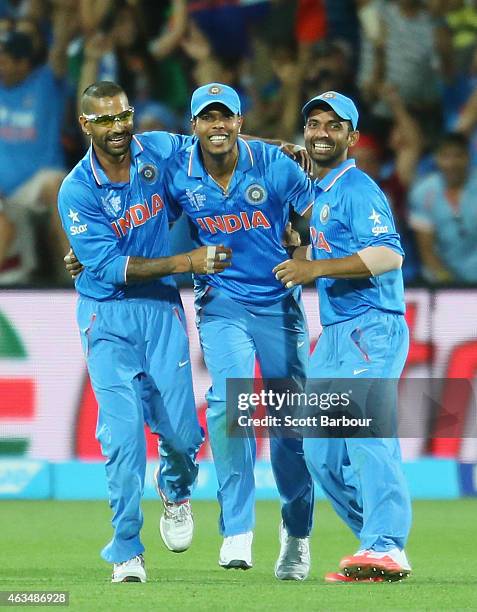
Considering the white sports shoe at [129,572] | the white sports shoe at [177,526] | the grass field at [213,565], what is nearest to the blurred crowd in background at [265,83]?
the grass field at [213,565]

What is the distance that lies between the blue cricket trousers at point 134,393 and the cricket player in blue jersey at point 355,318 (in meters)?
0.71

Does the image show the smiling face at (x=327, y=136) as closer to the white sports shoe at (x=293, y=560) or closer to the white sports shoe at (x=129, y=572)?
the white sports shoe at (x=293, y=560)

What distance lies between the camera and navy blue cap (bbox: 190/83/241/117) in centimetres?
653

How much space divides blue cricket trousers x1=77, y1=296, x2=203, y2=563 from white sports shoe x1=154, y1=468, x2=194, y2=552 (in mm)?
211

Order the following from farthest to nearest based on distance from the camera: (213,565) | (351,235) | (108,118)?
(213,565) < (108,118) < (351,235)

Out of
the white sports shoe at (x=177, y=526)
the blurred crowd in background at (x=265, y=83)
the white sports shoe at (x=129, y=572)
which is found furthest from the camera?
the blurred crowd in background at (x=265, y=83)

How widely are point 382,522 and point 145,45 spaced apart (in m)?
6.72

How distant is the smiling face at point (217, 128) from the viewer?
21.6 ft

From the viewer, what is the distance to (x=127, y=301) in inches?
262

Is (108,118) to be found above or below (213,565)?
above

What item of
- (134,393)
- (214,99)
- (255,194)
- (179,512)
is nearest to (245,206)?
(255,194)

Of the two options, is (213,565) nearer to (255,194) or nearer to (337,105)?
(255,194)

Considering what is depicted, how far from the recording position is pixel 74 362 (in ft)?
34.3

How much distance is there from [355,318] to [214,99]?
122cm
